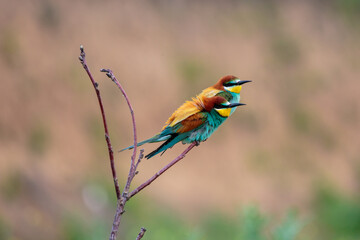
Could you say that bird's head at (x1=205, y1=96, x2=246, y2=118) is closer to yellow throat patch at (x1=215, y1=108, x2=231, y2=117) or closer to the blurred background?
yellow throat patch at (x1=215, y1=108, x2=231, y2=117)

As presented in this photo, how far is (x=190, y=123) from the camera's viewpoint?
1112 mm

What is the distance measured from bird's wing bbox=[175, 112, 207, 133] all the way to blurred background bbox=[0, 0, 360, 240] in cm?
403

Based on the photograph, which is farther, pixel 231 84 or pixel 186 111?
pixel 231 84

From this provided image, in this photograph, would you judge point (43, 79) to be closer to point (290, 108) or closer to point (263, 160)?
point (263, 160)

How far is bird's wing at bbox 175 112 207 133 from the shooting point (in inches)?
43.3

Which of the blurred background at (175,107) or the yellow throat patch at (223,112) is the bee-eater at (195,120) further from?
the blurred background at (175,107)

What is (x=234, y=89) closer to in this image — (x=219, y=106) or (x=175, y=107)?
(x=219, y=106)

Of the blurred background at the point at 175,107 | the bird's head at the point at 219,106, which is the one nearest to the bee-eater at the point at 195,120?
the bird's head at the point at 219,106

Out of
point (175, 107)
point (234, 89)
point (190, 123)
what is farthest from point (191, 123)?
point (175, 107)

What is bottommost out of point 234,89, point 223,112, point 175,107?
point 223,112

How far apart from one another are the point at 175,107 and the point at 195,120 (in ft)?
29.0

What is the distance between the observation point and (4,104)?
8.14 metres

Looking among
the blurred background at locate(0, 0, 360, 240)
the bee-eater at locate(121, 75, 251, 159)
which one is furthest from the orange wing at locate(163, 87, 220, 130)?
the blurred background at locate(0, 0, 360, 240)

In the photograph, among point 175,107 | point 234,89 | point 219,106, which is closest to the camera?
point 219,106
